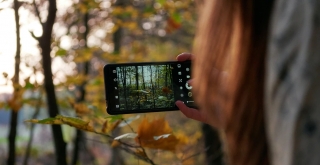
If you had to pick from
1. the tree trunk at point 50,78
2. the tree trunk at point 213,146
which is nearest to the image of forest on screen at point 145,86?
the tree trunk at point 50,78

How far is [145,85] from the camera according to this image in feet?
2.59

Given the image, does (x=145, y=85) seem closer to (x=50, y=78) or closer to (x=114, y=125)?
(x=114, y=125)

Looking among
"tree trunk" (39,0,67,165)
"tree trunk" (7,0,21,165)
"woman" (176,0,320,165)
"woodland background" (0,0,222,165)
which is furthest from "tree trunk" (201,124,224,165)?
Answer: "woman" (176,0,320,165)

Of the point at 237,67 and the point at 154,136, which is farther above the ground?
the point at 237,67

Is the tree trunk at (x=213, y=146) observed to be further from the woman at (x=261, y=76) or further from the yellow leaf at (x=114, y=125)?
the woman at (x=261, y=76)

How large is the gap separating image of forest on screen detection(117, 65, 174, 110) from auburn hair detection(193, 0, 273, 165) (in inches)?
13.9

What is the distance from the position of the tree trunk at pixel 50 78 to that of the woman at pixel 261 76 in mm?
657

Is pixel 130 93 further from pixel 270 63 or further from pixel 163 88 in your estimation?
pixel 270 63

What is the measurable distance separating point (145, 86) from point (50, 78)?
36 centimetres

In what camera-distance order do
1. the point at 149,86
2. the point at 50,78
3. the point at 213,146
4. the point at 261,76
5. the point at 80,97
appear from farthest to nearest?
the point at 80,97 < the point at 213,146 < the point at 50,78 < the point at 149,86 < the point at 261,76

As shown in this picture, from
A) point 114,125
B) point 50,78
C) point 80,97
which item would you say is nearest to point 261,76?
point 114,125

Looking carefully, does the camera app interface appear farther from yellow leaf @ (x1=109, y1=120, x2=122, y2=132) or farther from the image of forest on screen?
yellow leaf @ (x1=109, y1=120, x2=122, y2=132)

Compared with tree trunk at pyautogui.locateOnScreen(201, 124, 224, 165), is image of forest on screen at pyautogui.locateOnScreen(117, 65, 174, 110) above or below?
above

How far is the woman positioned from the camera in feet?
1.11
